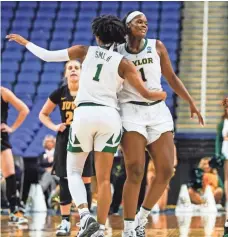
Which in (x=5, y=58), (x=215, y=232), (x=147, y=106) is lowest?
(x=215, y=232)

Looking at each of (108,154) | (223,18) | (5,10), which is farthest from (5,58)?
(108,154)

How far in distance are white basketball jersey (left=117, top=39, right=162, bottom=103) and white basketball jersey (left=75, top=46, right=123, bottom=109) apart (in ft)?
0.59

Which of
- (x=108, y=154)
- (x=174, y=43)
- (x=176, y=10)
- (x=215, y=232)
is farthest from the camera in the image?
(x=176, y=10)

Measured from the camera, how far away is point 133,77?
503 cm

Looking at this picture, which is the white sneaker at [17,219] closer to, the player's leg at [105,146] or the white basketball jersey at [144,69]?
the player's leg at [105,146]

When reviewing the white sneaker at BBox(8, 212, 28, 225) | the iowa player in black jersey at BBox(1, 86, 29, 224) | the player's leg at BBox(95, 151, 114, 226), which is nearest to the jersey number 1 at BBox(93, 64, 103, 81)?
the player's leg at BBox(95, 151, 114, 226)

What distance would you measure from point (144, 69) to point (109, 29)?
42 cm

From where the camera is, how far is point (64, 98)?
677cm

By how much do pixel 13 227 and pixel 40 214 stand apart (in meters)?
2.50

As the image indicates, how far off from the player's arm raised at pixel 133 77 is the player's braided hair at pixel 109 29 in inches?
Result: 7.6

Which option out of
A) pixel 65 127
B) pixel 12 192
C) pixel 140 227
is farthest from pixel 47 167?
pixel 140 227

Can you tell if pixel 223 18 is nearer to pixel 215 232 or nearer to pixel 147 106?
pixel 215 232

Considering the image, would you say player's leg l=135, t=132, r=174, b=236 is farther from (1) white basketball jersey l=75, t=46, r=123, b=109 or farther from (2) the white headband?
(2) the white headband

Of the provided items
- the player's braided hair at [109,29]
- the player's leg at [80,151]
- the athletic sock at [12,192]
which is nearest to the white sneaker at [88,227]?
the player's leg at [80,151]
